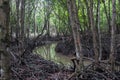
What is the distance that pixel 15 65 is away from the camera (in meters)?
5.55

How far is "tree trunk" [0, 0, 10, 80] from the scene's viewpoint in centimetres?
198

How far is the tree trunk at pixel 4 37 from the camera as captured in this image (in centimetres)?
198

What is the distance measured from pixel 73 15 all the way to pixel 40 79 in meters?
1.30

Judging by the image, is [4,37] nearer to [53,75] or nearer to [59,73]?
[59,73]

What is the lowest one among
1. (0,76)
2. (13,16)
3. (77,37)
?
(0,76)

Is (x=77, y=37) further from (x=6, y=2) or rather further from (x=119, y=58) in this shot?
(x=119, y=58)

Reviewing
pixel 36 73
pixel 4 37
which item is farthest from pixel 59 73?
pixel 4 37

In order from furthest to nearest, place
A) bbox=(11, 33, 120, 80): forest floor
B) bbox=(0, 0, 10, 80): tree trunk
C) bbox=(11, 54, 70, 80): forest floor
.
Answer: bbox=(11, 54, 70, 80): forest floor → bbox=(11, 33, 120, 80): forest floor → bbox=(0, 0, 10, 80): tree trunk

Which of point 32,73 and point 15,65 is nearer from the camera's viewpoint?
point 32,73

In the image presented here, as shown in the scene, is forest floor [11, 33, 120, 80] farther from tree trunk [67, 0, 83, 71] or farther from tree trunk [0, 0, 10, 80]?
tree trunk [0, 0, 10, 80]

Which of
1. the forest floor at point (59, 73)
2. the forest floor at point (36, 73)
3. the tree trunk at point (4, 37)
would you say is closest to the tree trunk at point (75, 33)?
the forest floor at point (59, 73)

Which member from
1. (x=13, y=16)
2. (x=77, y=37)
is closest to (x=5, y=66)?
(x=77, y=37)

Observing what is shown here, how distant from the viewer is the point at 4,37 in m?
2.01

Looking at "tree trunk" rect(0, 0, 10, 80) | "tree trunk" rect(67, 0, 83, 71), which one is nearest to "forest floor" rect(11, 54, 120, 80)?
"tree trunk" rect(67, 0, 83, 71)
